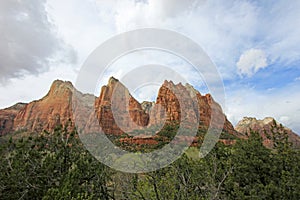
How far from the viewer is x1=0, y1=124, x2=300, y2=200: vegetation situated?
10852 mm

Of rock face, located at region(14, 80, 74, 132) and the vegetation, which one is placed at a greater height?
rock face, located at region(14, 80, 74, 132)

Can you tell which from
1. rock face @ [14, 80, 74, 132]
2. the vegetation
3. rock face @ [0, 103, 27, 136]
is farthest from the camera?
rock face @ [0, 103, 27, 136]

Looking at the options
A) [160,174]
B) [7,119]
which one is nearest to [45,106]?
[7,119]

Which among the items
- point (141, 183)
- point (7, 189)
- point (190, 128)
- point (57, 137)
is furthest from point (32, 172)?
point (190, 128)

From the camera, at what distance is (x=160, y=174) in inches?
489

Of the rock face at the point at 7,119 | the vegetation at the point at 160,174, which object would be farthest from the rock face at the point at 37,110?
the vegetation at the point at 160,174

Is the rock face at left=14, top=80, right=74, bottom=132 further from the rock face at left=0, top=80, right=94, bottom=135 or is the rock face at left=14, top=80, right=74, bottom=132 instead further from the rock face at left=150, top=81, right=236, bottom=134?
the rock face at left=150, top=81, right=236, bottom=134

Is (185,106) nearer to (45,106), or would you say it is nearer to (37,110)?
(45,106)

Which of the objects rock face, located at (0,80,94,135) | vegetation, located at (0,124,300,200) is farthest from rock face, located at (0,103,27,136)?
vegetation, located at (0,124,300,200)

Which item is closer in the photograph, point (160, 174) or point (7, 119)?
point (160, 174)

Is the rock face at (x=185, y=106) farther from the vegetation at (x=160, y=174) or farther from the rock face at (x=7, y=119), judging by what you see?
the rock face at (x=7, y=119)

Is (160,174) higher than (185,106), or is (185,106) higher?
(185,106)

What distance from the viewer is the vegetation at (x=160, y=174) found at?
10.9m

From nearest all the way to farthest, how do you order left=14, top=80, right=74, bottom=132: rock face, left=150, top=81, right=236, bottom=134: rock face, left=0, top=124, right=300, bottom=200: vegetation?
1. left=0, top=124, right=300, bottom=200: vegetation
2. left=150, top=81, right=236, bottom=134: rock face
3. left=14, top=80, right=74, bottom=132: rock face
